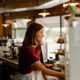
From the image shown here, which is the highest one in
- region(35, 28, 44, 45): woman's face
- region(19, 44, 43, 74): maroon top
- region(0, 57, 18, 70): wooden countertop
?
region(35, 28, 44, 45): woman's face

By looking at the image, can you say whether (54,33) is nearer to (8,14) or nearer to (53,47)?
(53,47)

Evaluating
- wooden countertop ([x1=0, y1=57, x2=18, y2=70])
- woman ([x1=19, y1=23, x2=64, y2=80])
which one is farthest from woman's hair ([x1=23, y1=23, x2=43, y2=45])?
wooden countertop ([x1=0, y1=57, x2=18, y2=70])

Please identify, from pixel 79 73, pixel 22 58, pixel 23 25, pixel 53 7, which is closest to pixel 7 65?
pixel 22 58

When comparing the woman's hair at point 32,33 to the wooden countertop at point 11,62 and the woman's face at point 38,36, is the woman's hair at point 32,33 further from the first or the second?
the wooden countertop at point 11,62

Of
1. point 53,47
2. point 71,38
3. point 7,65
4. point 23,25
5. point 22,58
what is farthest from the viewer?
point 23,25

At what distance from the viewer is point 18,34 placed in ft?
55.5

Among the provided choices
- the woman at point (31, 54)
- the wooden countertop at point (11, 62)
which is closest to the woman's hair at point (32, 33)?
the woman at point (31, 54)

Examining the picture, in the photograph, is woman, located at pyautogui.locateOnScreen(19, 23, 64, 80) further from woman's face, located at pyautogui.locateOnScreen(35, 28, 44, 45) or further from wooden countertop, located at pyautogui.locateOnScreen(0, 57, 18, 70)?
wooden countertop, located at pyautogui.locateOnScreen(0, 57, 18, 70)

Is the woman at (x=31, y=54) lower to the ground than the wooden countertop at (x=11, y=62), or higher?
higher

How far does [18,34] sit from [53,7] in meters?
4.79

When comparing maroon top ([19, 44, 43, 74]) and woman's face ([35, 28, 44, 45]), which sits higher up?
woman's face ([35, 28, 44, 45])

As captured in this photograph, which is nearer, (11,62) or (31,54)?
(31,54)

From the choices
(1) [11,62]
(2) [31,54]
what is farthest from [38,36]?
(1) [11,62]

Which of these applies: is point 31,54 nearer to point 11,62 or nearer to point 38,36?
point 38,36
